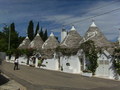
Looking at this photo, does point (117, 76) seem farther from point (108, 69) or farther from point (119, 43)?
point (119, 43)

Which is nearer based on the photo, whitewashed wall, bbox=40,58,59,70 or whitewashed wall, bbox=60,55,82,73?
whitewashed wall, bbox=60,55,82,73

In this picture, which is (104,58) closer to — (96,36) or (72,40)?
(96,36)

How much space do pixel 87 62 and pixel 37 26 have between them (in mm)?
44998

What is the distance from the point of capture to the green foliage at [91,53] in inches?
891

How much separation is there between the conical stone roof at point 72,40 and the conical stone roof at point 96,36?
306 cm

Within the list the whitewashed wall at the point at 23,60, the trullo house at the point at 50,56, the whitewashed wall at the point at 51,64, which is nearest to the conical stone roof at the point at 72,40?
the trullo house at the point at 50,56

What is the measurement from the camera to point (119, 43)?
21938 millimetres

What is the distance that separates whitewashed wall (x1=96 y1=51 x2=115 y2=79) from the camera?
20891 mm

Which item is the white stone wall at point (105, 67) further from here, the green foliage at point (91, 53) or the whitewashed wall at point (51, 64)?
the whitewashed wall at point (51, 64)

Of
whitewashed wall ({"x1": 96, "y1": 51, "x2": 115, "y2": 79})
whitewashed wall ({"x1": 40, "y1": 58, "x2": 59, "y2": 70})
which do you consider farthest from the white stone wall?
whitewashed wall ({"x1": 40, "y1": 58, "x2": 59, "y2": 70})

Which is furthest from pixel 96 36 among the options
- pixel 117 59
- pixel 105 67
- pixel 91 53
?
pixel 117 59

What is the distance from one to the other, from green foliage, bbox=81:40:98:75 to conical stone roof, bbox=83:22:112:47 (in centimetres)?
94

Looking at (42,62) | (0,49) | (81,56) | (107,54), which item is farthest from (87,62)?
(0,49)

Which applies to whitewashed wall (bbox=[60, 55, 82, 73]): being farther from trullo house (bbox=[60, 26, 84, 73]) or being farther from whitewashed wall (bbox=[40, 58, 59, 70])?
whitewashed wall (bbox=[40, 58, 59, 70])
